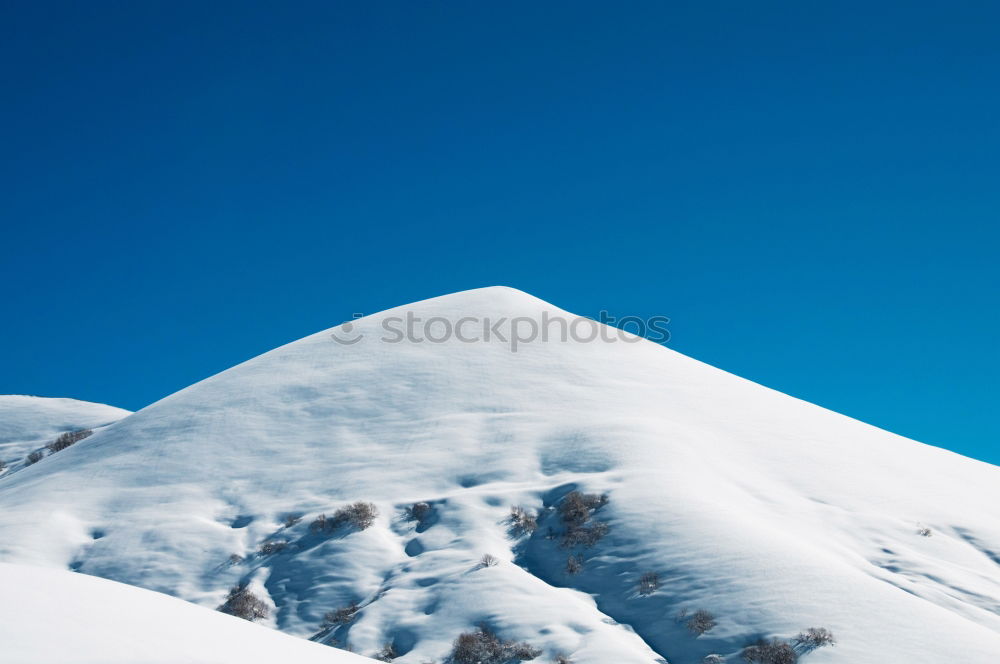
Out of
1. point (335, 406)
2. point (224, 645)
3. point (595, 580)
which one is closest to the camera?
point (224, 645)

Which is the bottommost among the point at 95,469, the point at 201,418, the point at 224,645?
the point at 224,645

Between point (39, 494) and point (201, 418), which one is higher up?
point (201, 418)

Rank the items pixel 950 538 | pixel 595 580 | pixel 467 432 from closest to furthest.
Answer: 1. pixel 595 580
2. pixel 950 538
3. pixel 467 432

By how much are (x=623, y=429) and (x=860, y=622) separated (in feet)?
41.5

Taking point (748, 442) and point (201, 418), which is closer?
point (748, 442)

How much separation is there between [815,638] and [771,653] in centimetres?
97

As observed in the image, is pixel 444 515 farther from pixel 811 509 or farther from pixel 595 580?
pixel 811 509

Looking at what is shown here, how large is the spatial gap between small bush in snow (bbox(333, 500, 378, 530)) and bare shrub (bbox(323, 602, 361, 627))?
345 cm

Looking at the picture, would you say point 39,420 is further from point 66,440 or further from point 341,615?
point 341,615

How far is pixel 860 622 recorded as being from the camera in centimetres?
1567

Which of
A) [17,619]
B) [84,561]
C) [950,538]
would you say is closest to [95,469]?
[84,561]

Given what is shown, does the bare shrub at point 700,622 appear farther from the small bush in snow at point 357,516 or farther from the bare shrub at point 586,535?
the small bush in snow at point 357,516

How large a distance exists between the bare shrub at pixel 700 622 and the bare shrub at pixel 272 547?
35.8 feet

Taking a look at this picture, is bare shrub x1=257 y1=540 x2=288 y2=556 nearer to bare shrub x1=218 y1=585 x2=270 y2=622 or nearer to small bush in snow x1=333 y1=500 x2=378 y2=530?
small bush in snow x1=333 y1=500 x2=378 y2=530
